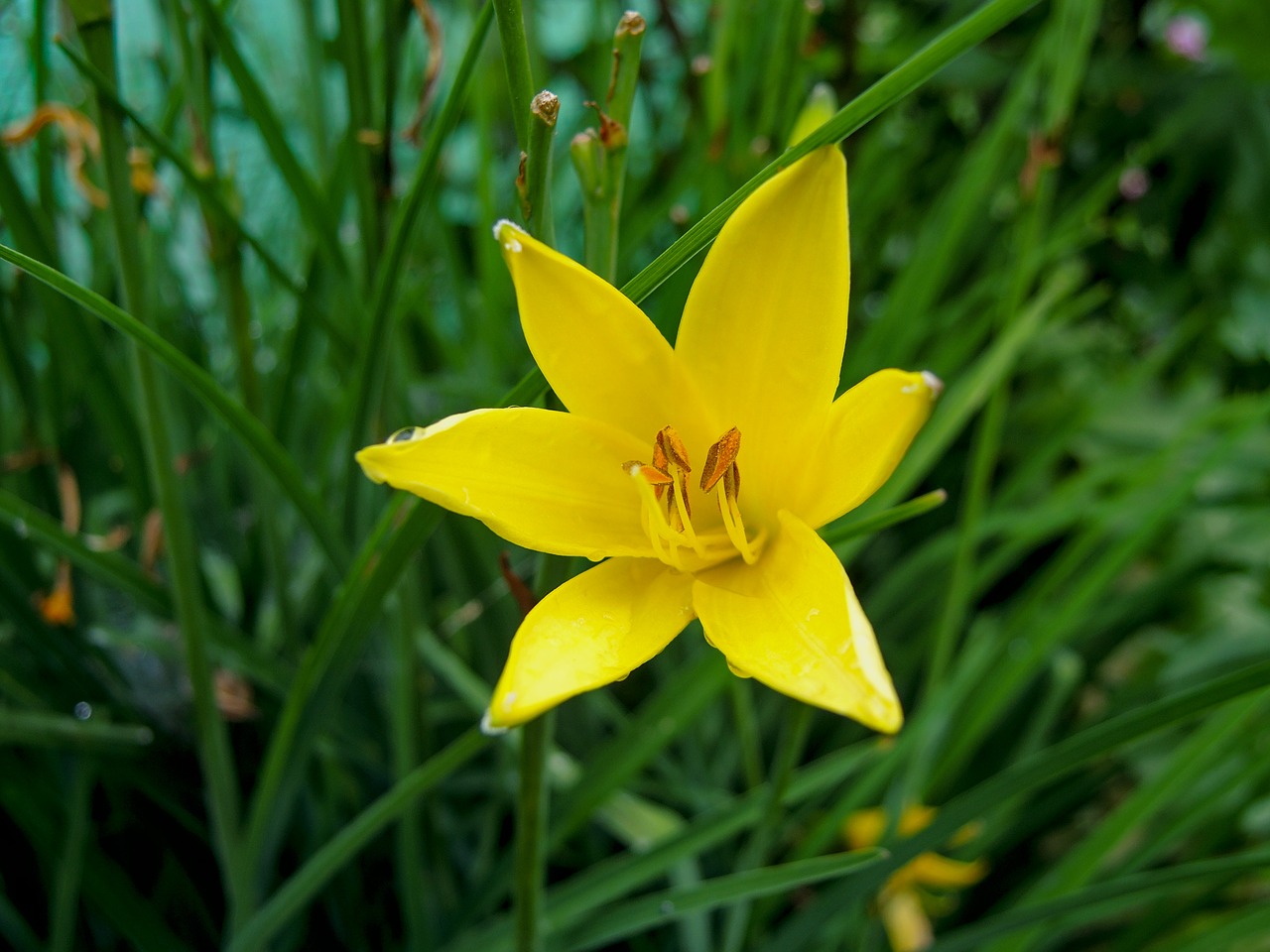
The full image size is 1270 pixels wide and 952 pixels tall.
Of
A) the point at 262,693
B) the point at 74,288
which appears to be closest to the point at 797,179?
the point at 74,288

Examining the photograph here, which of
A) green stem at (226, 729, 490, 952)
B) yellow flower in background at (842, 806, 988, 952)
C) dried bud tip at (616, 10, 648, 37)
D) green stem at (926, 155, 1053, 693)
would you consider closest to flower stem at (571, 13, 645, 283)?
dried bud tip at (616, 10, 648, 37)

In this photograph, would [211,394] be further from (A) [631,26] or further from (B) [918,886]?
(B) [918,886]

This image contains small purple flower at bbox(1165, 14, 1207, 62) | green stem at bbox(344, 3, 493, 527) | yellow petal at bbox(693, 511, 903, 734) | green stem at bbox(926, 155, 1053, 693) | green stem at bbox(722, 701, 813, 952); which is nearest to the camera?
yellow petal at bbox(693, 511, 903, 734)

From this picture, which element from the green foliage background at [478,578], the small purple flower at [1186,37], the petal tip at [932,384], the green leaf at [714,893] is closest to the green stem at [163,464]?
the green foliage background at [478,578]

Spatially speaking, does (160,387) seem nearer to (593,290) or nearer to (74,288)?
(74,288)

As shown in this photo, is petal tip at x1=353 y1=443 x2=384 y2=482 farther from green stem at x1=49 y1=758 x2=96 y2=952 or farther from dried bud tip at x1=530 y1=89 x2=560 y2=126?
green stem at x1=49 y1=758 x2=96 y2=952
